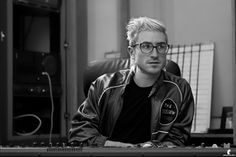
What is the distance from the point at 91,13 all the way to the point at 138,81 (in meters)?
1.67

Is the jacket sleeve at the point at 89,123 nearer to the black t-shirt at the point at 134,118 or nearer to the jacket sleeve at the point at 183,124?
the black t-shirt at the point at 134,118

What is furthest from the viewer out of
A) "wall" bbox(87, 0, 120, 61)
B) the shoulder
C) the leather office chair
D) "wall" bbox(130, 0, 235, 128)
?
"wall" bbox(87, 0, 120, 61)

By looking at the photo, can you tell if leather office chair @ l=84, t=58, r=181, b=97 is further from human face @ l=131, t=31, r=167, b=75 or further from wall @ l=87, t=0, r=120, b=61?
wall @ l=87, t=0, r=120, b=61

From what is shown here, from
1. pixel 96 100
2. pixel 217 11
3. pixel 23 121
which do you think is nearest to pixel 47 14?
pixel 23 121

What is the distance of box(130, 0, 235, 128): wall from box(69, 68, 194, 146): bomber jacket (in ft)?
3.09

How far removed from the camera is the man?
4.41ft

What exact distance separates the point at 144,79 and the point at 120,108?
0.41 ft

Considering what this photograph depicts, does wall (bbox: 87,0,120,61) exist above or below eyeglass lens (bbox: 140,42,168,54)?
above

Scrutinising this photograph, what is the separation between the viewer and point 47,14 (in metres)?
2.73

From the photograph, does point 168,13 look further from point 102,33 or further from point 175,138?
point 175,138

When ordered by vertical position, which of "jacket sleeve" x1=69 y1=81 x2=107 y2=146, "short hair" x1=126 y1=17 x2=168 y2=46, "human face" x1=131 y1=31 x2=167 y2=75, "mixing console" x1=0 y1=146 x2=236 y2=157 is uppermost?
"short hair" x1=126 y1=17 x2=168 y2=46

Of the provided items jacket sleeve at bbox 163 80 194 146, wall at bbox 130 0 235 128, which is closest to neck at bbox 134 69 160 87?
jacket sleeve at bbox 163 80 194 146

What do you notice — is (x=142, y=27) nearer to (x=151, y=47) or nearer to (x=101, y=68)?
(x=151, y=47)

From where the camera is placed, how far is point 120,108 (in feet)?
4.69
